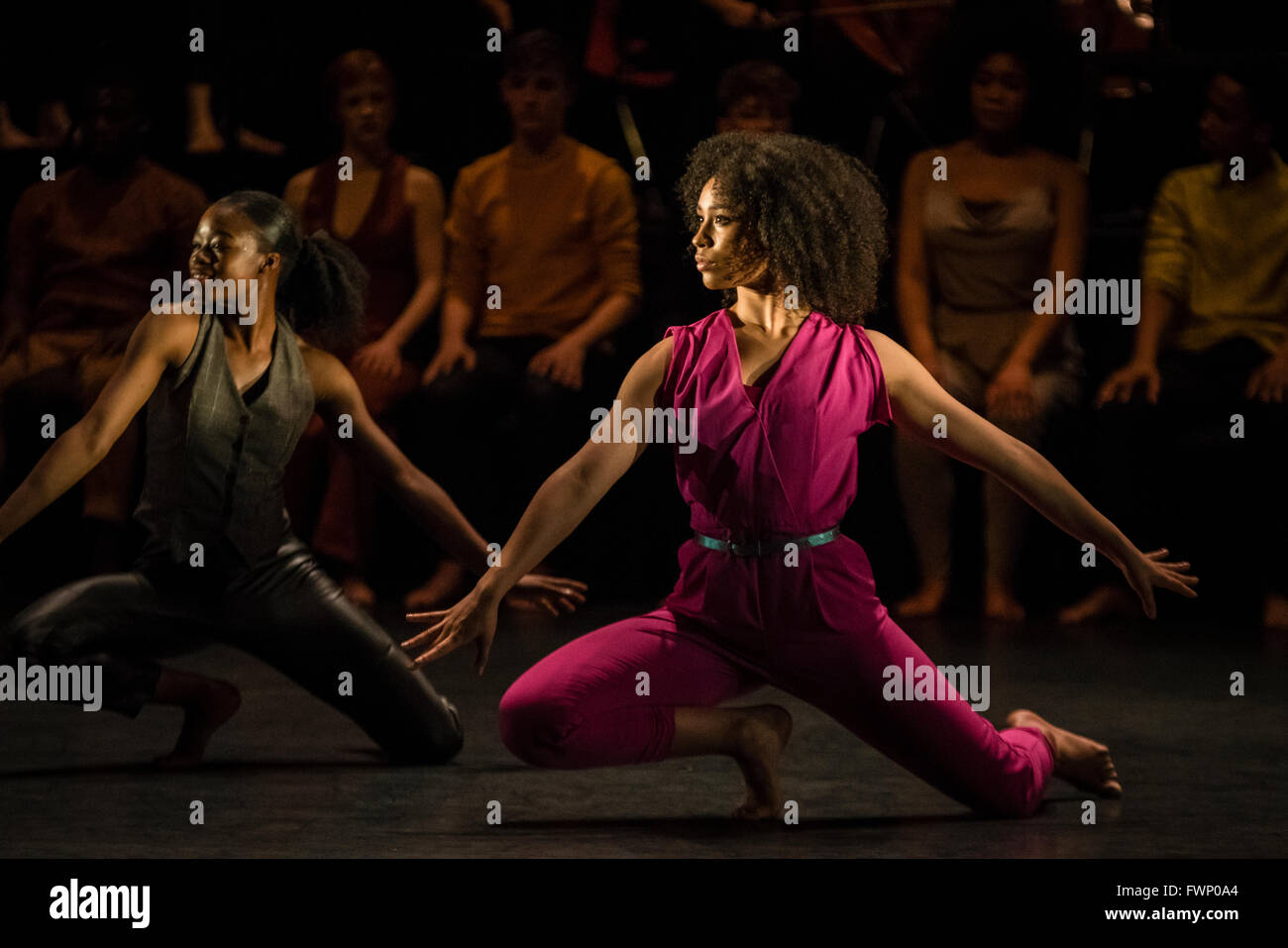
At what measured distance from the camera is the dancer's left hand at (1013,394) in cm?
501

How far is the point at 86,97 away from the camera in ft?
17.5

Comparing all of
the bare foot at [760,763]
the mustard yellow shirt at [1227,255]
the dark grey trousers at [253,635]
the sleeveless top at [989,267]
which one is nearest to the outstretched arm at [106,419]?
the dark grey trousers at [253,635]

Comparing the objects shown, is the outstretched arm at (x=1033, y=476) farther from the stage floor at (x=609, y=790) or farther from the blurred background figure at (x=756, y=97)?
the blurred background figure at (x=756, y=97)

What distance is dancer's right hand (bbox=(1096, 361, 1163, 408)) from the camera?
508cm

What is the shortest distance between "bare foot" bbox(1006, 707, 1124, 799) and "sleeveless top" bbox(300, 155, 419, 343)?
2774 mm

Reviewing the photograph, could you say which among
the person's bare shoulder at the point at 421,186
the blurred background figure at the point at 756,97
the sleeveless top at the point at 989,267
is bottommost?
the sleeveless top at the point at 989,267

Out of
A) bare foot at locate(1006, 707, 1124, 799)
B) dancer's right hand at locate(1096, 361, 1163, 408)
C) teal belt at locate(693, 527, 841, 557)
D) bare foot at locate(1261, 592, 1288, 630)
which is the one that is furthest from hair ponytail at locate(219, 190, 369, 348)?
bare foot at locate(1261, 592, 1288, 630)

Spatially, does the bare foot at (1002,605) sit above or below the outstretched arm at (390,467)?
below

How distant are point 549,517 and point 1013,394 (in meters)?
2.33

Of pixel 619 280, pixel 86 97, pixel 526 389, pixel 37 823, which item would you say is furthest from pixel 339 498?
pixel 37 823

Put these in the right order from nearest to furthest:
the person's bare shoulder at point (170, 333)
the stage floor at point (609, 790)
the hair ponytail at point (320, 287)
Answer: the stage floor at point (609, 790) → the person's bare shoulder at point (170, 333) → the hair ponytail at point (320, 287)

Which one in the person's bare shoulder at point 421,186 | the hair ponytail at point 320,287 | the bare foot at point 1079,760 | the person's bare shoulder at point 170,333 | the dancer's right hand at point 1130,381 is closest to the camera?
the bare foot at point 1079,760

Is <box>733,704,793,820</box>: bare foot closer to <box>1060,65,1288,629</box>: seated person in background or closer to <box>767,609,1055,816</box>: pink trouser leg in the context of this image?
<box>767,609,1055,816</box>: pink trouser leg

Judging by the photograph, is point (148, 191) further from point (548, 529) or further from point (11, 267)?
point (548, 529)
